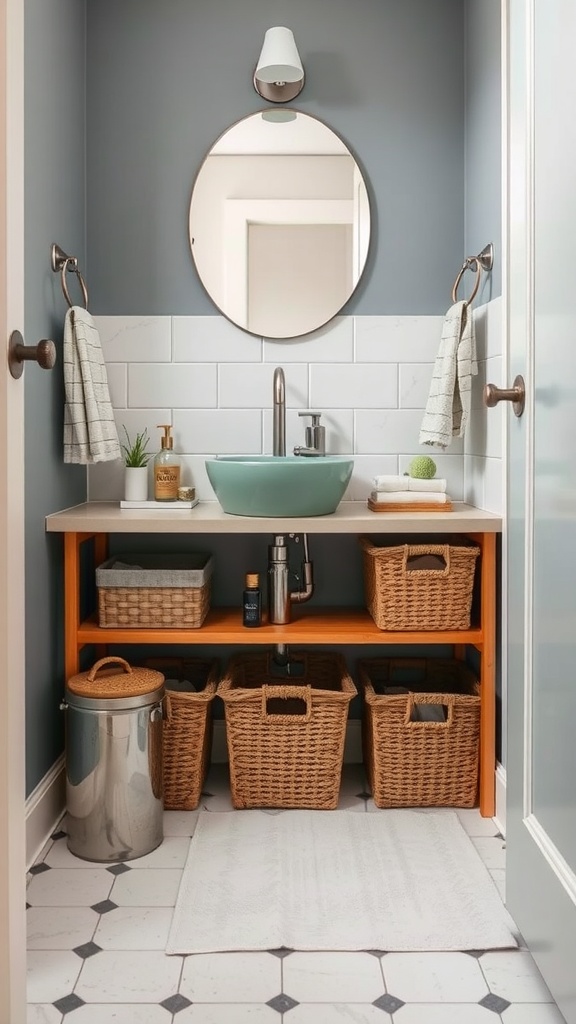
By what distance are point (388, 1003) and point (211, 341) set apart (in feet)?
6.34

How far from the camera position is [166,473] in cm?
270

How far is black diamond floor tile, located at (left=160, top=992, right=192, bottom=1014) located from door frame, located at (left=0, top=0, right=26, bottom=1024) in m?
0.48

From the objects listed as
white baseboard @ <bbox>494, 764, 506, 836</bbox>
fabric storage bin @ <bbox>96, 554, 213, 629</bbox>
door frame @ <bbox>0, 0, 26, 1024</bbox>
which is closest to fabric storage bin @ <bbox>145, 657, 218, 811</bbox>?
fabric storage bin @ <bbox>96, 554, 213, 629</bbox>

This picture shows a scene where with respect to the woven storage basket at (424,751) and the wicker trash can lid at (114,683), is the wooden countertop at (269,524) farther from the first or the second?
the woven storage basket at (424,751)

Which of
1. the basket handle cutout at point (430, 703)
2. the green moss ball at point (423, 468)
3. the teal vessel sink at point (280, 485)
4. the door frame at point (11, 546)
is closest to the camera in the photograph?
the door frame at point (11, 546)

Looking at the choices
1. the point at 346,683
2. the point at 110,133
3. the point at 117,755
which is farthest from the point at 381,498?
the point at 110,133

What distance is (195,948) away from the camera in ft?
5.82

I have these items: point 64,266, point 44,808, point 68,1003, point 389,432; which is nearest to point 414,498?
point 389,432

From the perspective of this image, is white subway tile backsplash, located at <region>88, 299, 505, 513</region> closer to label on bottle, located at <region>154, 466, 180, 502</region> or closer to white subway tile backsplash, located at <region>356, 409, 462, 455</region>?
white subway tile backsplash, located at <region>356, 409, 462, 455</region>

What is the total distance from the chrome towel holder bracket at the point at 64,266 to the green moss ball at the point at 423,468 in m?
1.06

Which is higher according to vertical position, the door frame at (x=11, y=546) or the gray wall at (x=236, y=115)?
the gray wall at (x=236, y=115)

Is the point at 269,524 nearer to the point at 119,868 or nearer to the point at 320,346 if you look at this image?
the point at 320,346

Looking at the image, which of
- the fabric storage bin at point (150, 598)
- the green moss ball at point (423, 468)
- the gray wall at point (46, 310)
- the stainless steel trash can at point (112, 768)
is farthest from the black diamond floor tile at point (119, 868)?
the green moss ball at point (423, 468)

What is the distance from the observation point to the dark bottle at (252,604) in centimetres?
250
